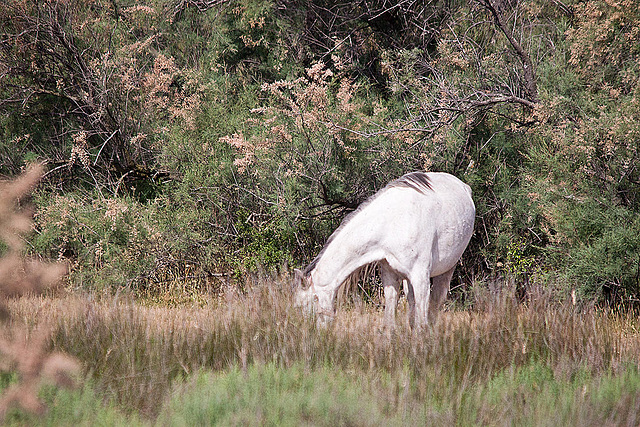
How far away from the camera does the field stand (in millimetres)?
4082

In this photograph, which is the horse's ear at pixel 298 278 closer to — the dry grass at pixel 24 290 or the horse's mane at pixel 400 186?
the horse's mane at pixel 400 186

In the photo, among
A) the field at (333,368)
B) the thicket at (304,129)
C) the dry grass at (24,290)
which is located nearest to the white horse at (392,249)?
the field at (333,368)

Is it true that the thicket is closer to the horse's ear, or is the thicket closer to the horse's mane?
the horse's mane

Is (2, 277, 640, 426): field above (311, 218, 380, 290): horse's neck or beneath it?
beneath

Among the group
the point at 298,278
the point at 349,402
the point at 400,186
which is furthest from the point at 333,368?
the point at 400,186

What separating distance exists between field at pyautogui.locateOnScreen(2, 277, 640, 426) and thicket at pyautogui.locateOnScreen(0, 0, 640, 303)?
242cm

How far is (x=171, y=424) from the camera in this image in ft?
12.9

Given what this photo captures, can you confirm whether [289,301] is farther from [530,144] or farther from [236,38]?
[236,38]

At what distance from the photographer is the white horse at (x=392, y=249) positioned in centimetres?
598

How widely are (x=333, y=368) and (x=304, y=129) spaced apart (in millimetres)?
4992

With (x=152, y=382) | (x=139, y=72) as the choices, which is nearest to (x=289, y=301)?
(x=152, y=382)

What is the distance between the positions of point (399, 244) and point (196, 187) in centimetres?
481

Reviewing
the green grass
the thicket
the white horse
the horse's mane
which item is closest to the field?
the green grass

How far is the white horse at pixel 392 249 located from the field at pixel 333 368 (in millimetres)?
311
